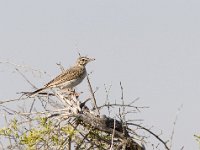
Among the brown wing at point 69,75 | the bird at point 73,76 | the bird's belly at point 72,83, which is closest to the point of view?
the brown wing at point 69,75

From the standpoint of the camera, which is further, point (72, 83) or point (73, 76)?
point (73, 76)

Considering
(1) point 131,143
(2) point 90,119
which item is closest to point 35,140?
(2) point 90,119

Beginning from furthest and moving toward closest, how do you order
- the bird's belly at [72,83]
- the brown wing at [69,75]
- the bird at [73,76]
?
the bird's belly at [72,83], the bird at [73,76], the brown wing at [69,75]

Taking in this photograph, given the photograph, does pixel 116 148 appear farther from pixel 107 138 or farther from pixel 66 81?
pixel 66 81

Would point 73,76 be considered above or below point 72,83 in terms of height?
above

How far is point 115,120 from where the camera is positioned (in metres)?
10.7

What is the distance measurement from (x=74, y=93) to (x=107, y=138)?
4.89 ft

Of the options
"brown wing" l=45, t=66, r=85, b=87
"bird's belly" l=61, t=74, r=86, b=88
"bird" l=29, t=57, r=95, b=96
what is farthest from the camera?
"bird's belly" l=61, t=74, r=86, b=88

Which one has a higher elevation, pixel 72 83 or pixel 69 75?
pixel 69 75

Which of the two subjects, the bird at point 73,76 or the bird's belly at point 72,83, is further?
the bird's belly at point 72,83

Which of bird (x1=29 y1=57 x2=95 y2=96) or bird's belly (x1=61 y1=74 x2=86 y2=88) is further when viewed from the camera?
bird's belly (x1=61 y1=74 x2=86 y2=88)

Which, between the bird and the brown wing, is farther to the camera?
the bird

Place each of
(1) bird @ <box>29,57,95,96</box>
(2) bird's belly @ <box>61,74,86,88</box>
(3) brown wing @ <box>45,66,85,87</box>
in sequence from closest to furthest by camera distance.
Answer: (3) brown wing @ <box>45,66,85,87</box>, (1) bird @ <box>29,57,95,96</box>, (2) bird's belly @ <box>61,74,86,88</box>

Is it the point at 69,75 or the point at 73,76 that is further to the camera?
the point at 73,76
